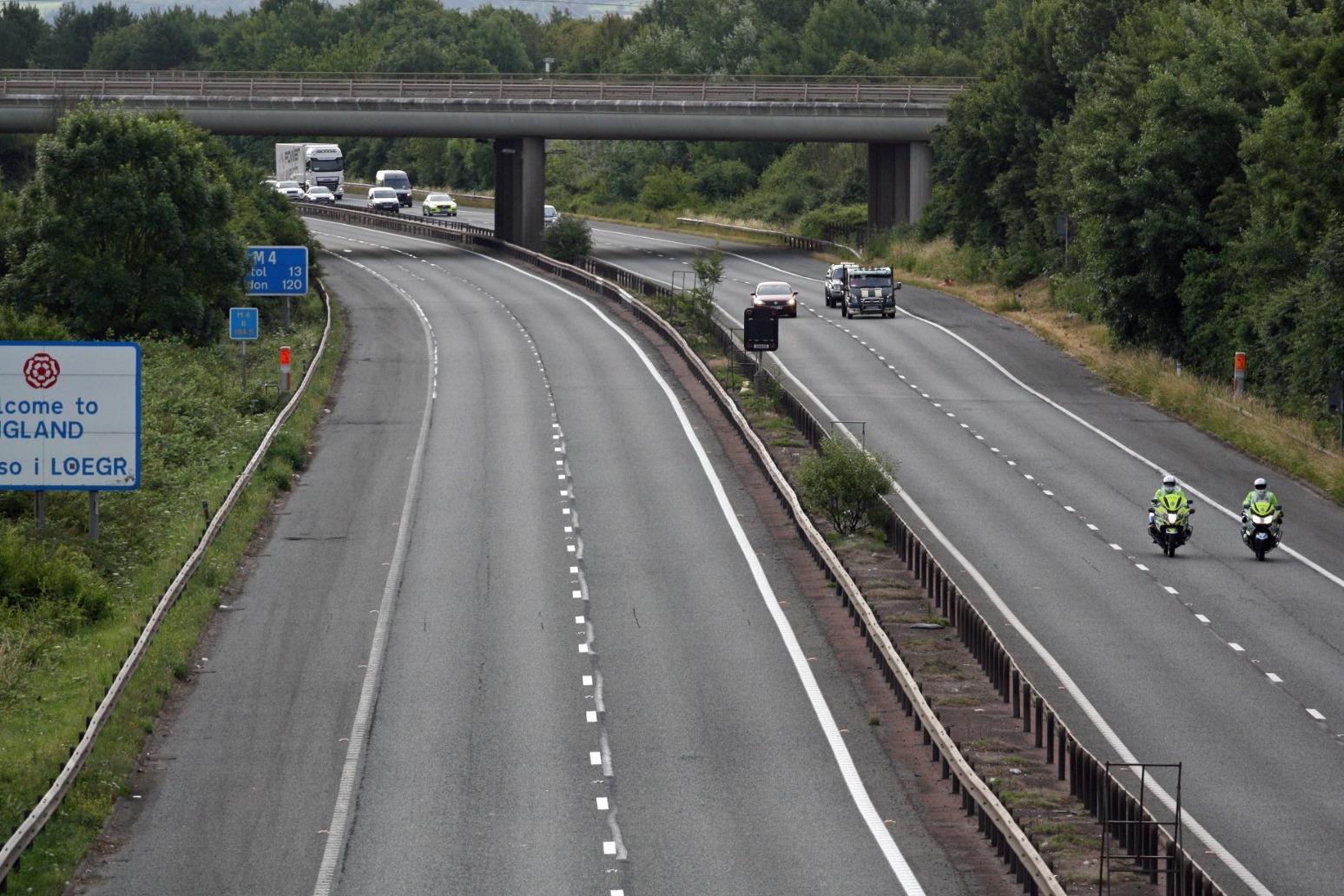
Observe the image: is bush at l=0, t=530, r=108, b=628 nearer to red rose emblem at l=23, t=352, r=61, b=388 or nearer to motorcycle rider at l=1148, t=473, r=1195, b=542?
red rose emblem at l=23, t=352, r=61, b=388

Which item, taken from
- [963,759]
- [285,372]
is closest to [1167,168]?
[285,372]

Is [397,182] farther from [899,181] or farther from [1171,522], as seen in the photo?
[1171,522]

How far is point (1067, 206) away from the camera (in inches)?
2805

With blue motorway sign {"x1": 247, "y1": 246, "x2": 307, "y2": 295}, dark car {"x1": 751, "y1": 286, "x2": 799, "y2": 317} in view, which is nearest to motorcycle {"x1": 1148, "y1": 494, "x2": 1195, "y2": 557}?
blue motorway sign {"x1": 247, "y1": 246, "x2": 307, "y2": 295}

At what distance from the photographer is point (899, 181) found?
9706 centimetres

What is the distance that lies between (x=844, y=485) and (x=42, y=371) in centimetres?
1547

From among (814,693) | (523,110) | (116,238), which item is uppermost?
(523,110)

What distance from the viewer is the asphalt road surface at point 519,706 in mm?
20047

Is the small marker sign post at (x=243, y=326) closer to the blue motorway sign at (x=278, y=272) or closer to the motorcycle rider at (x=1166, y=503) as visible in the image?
the blue motorway sign at (x=278, y=272)

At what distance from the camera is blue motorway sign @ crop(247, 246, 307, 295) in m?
61.5

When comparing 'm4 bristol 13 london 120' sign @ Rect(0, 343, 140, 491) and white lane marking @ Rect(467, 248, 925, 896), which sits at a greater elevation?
'm4 bristol 13 london 120' sign @ Rect(0, 343, 140, 491)

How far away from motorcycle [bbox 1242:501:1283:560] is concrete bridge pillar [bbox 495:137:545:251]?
62.9 m

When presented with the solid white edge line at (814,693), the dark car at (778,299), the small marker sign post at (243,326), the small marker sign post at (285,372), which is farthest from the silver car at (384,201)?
the solid white edge line at (814,693)

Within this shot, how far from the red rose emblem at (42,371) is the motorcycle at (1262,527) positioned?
75.2 ft
